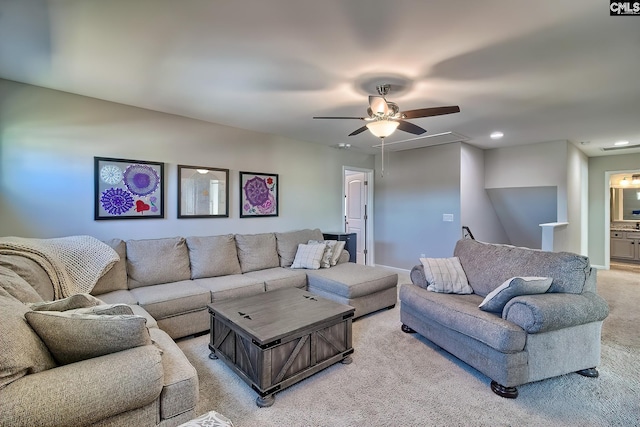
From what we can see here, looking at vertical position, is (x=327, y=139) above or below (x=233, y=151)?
above

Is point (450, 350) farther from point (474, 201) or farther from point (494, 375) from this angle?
point (474, 201)

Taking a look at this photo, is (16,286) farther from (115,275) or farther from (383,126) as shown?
(383,126)

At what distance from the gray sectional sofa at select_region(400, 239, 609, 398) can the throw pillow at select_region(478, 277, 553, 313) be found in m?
0.04

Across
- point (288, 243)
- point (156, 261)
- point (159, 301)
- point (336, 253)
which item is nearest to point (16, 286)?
point (159, 301)

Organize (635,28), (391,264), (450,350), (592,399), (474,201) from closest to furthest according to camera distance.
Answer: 1. (635,28)
2. (592,399)
3. (450,350)
4. (474,201)
5. (391,264)

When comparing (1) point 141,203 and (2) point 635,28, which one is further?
(1) point 141,203

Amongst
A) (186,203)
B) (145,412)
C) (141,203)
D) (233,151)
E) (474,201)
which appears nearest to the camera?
(145,412)

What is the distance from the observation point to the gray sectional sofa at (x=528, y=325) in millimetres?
1988

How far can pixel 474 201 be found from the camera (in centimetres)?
536

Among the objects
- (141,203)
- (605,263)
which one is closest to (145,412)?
(141,203)

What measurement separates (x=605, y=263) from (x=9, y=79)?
970 centimetres

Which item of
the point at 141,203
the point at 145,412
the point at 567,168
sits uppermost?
the point at 567,168

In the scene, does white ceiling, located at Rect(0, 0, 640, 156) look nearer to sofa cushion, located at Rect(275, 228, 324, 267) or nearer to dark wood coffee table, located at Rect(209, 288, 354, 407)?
Result: sofa cushion, located at Rect(275, 228, 324, 267)

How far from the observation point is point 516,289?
7.04 ft
